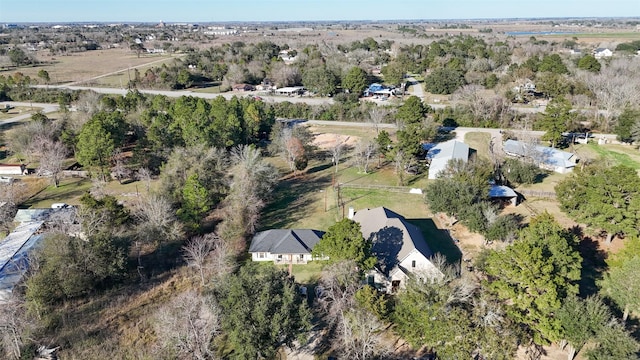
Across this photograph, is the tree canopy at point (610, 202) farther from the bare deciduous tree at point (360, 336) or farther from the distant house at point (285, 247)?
the distant house at point (285, 247)

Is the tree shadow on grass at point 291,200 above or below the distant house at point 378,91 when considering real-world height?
below

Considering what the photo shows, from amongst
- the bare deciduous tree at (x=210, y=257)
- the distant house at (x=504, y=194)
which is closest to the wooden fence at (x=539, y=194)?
the distant house at (x=504, y=194)

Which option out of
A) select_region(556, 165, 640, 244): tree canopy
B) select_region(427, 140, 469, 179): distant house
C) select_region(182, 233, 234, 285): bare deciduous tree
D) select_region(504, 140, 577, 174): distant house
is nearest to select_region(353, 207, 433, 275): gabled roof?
select_region(182, 233, 234, 285): bare deciduous tree

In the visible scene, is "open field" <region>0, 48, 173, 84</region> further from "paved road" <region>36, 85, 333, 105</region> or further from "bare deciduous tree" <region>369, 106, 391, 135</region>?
"bare deciduous tree" <region>369, 106, 391, 135</region>

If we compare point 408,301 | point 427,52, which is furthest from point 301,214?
point 427,52

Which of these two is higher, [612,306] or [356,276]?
[356,276]

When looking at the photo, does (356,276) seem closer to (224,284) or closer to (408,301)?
(408,301)
